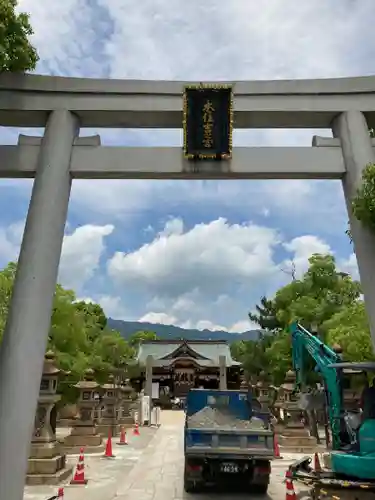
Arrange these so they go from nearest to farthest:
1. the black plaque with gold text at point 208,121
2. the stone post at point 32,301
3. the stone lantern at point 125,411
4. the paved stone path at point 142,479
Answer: the stone post at point 32,301
the black plaque with gold text at point 208,121
the paved stone path at point 142,479
the stone lantern at point 125,411

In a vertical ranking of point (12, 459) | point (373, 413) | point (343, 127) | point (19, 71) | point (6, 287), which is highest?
point (19, 71)

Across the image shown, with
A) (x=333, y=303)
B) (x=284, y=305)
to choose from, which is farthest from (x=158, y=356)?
(x=333, y=303)

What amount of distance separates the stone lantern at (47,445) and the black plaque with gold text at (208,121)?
684 centimetres

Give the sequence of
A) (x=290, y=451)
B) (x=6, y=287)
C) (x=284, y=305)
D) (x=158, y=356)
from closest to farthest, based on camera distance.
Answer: (x=6, y=287) < (x=290, y=451) < (x=284, y=305) < (x=158, y=356)

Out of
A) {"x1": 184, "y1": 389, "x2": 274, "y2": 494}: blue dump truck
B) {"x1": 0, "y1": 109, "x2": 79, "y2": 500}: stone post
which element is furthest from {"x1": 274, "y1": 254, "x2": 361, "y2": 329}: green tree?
{"x1": 0, "y1": 109, "x2": 79, "y2": 500}: stone post

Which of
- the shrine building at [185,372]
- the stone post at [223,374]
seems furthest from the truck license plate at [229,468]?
the stone post at [223,374]

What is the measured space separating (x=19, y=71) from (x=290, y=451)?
14454mm

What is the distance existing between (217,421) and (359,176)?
6237 mm

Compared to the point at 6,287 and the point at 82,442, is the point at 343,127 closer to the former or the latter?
the point at 6,287

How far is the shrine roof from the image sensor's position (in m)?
45.2

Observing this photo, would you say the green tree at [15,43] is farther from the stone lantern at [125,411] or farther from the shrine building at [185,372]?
the shrine building at [185,372]

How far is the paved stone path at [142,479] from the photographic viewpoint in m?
9.34

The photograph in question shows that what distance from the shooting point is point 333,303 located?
20.7m

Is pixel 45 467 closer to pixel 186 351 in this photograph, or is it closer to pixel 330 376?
pixel 330 376
